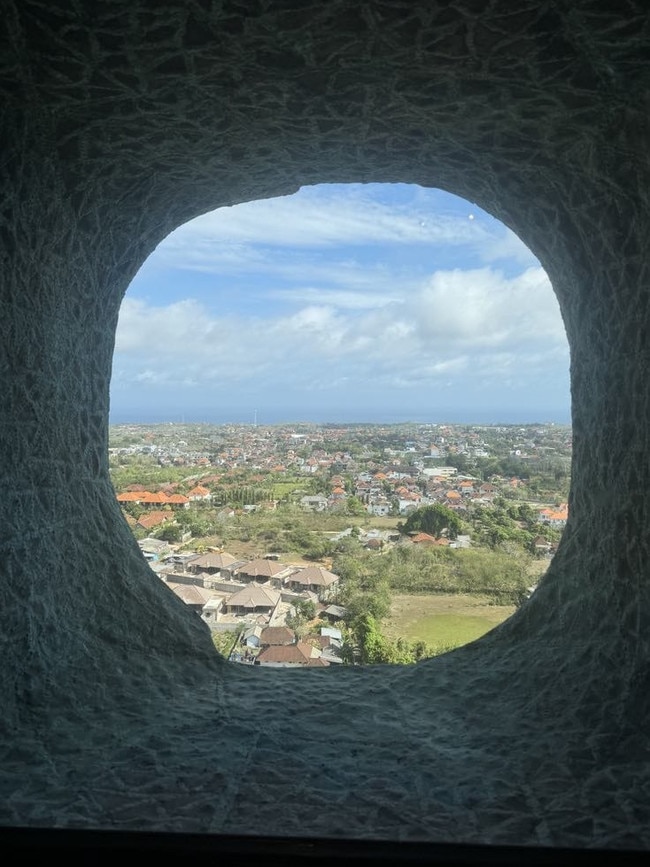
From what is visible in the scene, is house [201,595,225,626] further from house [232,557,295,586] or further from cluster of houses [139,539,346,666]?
house [232,557,295,586]

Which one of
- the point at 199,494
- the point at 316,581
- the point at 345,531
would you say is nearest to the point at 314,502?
the point at 345,531

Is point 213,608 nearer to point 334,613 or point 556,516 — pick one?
point 334,613

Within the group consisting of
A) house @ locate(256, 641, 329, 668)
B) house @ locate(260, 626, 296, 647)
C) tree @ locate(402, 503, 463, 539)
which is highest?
tree @ locate(402, 503, 463, 539)

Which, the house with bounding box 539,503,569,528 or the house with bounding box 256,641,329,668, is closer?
the house with bounding box 539,503,569,528

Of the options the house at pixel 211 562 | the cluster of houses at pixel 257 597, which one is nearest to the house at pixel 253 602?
the cluster of houses at pixel 257 597

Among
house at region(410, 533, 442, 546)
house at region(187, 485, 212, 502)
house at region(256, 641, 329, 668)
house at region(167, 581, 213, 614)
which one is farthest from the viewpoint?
house at region(187, 485, 212, 502)

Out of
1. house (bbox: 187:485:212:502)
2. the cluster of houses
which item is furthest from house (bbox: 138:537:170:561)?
house (bbox: 187:485:212:502)

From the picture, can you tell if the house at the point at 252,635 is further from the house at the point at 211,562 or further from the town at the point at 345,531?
the house at the point at 211,562
